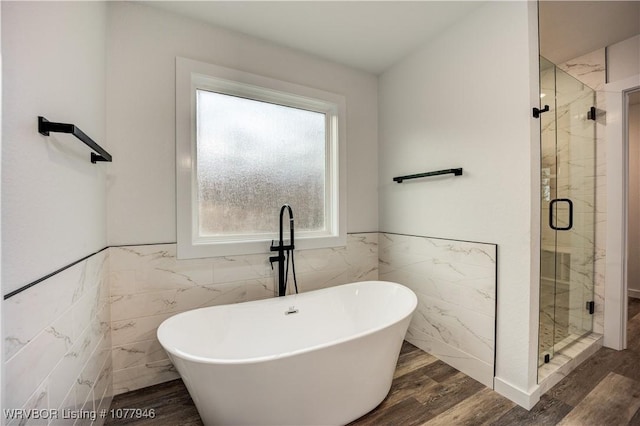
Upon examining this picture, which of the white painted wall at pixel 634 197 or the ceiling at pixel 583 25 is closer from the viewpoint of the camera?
the ceiling at pixel 583 25

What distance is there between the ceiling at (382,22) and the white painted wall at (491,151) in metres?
0.24

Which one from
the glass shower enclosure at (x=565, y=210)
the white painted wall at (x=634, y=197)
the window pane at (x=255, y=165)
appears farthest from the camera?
the white painted wall at (x=634, y=197)

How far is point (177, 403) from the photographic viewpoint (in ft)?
5.14

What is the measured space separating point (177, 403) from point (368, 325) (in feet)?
4.41

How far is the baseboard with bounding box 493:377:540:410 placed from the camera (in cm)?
151

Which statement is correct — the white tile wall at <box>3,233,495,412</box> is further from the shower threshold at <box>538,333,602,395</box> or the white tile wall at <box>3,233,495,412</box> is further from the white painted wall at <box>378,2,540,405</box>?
the shower threshold at <box>538,333,602,395</box>

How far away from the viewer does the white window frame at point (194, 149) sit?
1.78 m

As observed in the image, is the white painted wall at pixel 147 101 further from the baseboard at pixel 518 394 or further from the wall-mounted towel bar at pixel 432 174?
the baseboard at pixel 518 394

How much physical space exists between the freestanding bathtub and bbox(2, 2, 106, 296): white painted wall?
2.06 ft

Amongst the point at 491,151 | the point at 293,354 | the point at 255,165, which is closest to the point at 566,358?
the point at 491,151

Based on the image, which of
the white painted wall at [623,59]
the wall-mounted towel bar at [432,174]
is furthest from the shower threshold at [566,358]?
the white painted wall at [623,59]

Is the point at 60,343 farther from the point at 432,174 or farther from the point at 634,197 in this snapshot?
the point at 634,197

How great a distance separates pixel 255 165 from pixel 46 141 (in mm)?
1295

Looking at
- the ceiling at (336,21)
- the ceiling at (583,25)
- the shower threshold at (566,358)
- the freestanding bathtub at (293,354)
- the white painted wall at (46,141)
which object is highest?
the ceiling at (336,21)
